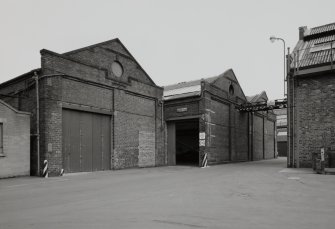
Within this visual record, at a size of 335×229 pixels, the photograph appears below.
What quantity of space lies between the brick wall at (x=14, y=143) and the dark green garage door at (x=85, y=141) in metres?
1.89

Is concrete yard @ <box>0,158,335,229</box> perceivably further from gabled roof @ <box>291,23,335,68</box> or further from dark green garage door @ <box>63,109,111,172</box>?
gabled roof @ <box>291,23,335,68</box>

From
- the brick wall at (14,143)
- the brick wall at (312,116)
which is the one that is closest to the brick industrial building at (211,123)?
the brick wall at (312,116)

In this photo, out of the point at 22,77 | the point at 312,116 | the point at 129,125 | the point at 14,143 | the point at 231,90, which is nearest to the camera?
the point at 14,143

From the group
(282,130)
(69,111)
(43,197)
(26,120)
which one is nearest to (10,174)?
(26,120)

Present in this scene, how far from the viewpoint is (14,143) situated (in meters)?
14.3

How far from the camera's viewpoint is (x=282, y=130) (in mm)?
47375

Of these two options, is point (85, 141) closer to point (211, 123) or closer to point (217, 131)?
point (211, 123)

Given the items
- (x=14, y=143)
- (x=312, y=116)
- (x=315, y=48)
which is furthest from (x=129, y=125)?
(x=315, y=48)

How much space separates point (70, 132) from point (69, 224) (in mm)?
11395

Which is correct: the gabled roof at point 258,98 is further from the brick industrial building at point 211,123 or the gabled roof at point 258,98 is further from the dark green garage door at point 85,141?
the dark green garage door at point 85,141

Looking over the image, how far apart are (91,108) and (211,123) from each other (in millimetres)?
10382

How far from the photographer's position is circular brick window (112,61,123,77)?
751 inches

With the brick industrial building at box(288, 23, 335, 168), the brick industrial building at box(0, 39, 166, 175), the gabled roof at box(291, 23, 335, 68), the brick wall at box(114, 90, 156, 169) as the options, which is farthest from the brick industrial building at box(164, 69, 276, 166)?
the gabled roof at box(291, 23, 335, 68)

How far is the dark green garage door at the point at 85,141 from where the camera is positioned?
15930 millimetres
